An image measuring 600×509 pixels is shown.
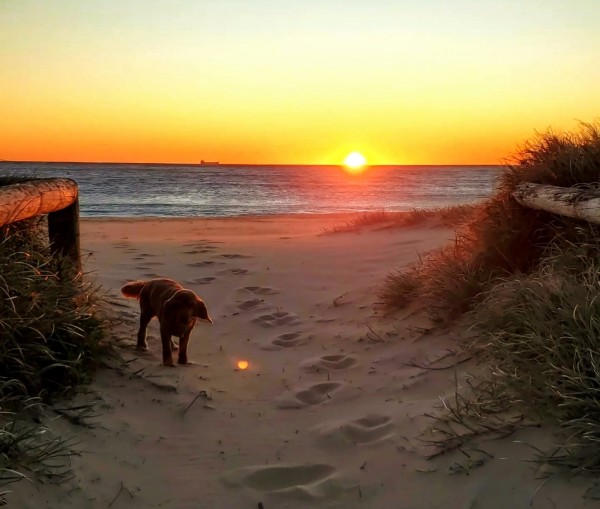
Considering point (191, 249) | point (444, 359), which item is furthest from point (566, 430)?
point (191, 249)

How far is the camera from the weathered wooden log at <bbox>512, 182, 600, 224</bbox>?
3.93 m

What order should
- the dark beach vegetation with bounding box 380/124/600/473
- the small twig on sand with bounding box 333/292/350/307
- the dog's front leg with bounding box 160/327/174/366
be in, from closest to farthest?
the dark beach vegetation with bounding box 380/124/600/473 < the dog's front leg with bounding box 160/327/174/366 < the small twig on sand with bounding box 333/292/350/307

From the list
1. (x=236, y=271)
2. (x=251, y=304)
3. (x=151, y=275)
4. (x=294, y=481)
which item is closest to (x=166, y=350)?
(x=294, y=481)

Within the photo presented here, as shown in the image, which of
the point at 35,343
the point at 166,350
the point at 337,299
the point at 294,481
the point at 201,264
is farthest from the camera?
the point at 201,264

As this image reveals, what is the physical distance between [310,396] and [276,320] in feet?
6.73

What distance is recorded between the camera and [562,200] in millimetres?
4309

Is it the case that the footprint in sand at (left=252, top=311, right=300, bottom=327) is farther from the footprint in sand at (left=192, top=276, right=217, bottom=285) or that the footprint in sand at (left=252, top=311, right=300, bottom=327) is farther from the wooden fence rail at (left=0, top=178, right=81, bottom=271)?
the wooden fence rail at (left=0, top=178, right=81, bottom=271)

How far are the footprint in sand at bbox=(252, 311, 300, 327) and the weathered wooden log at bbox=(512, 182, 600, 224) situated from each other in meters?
2.66

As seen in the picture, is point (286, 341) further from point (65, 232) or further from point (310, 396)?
point (65, 232)

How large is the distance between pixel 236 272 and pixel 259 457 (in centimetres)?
528

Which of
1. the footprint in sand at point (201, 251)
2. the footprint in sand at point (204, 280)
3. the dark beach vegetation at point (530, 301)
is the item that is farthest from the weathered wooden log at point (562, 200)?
the footprint in sand at point (201, 251)

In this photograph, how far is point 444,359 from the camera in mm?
4375

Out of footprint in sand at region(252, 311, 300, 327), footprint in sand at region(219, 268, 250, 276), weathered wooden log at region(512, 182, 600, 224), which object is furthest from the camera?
footprint in sand at region(219, 268, 250, 276)

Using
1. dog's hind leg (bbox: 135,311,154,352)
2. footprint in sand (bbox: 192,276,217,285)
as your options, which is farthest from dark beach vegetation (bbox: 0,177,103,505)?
footprint in sand (bbox: 192,276,217,285)
